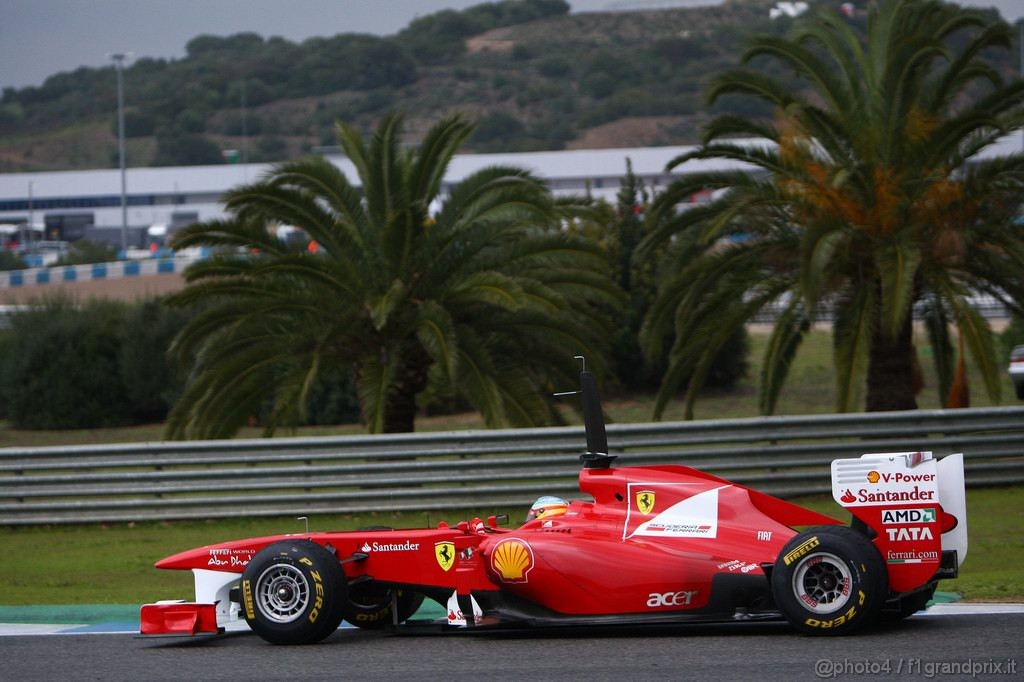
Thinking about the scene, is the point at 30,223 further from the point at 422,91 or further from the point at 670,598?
the point at 670,598

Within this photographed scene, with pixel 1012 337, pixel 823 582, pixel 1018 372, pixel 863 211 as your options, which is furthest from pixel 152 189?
pixel 823 582

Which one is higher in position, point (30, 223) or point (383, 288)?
point (30, 223)

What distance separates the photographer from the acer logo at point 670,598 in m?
7.38

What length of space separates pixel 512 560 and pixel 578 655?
0.79 metres

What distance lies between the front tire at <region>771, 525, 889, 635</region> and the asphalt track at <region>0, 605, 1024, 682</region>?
0.37ft

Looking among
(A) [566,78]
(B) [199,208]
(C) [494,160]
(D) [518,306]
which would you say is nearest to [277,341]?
(D) [518,306]

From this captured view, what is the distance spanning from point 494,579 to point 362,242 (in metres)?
9.01

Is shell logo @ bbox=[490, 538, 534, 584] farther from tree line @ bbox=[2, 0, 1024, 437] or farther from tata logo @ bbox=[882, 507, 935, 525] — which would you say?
tree line @ bbox=[2, 0, 1024, 437]

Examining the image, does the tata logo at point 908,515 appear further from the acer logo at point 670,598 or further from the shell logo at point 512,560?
the shell logo at point 512,560

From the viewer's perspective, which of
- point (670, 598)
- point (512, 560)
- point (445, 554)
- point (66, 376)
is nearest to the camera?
point (670, 598)

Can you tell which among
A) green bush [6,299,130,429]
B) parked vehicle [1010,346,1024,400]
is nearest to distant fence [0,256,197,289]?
green bush [6,299,130,429]

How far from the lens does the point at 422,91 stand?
496ft

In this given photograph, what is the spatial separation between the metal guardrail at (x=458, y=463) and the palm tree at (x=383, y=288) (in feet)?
4.45

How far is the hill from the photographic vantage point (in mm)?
130500
